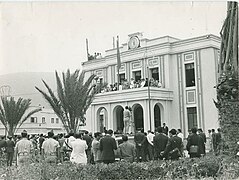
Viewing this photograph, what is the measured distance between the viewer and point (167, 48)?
29.7m

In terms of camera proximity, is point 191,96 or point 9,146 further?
point 191,96

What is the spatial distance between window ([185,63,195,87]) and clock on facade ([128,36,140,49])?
14.6ft

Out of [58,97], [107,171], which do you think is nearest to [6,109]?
[58,97]

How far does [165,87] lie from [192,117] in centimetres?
310

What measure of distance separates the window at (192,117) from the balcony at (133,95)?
5.58 feet

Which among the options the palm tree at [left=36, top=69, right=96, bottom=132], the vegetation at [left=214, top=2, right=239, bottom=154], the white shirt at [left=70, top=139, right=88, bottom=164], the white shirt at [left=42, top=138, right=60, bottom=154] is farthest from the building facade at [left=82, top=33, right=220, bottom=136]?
the vegetation at [left=214, top=2, right=239, bottom=154]

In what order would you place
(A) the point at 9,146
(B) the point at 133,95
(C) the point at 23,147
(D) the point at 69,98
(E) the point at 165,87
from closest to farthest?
(C) the point at 23,147
(A) the point at 9,146
(D) the point at 69,98
(B) the point at 133,95
(E) the point at 165,87

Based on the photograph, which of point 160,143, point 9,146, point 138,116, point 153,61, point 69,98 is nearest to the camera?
point 160,143

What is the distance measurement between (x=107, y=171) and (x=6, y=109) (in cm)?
2113

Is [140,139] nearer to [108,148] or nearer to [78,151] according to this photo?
[108,148]

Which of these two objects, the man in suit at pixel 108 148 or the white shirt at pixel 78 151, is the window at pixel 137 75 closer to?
the man in suit at pixel 108 148

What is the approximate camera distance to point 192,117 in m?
28.9

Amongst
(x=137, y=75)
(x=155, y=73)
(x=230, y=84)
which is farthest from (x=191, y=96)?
(x=230, y=84)

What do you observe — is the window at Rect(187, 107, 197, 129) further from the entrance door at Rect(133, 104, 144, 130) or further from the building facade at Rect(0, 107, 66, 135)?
the building facade at Rect(0, 107, 66, 135)
